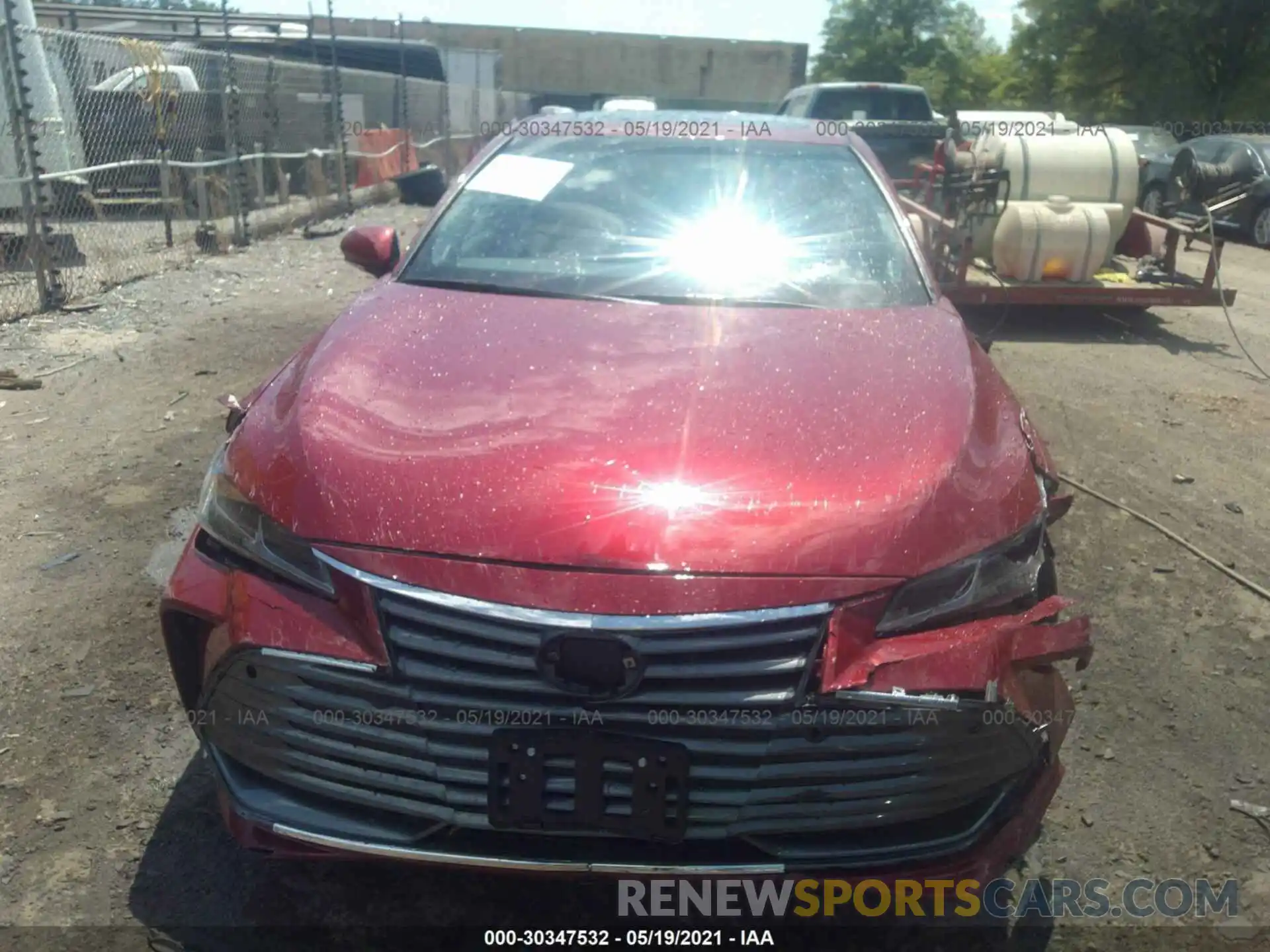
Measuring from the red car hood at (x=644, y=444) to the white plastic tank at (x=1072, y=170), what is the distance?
19.9ft

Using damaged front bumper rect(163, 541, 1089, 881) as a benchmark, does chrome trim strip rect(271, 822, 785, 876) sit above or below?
below

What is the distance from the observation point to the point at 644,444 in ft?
7.26

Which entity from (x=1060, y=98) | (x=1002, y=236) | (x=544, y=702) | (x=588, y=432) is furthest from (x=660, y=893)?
(x=1060, y=98)

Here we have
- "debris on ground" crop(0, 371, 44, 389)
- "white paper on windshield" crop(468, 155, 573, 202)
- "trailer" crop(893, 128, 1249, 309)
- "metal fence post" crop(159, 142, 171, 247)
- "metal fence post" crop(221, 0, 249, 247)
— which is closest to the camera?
"white paper on windshield" crop(468, 155, 573, 202)

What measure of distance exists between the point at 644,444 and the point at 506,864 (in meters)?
0.84

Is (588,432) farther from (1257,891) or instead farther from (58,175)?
(58,175)

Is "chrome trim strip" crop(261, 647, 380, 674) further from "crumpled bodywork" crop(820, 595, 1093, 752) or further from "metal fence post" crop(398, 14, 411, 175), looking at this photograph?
"metal fence post" crop(398, 14, 411, 175)

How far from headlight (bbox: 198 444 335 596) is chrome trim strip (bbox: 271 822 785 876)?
456mm

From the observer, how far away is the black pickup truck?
12.9m

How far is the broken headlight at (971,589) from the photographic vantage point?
1.99 metres

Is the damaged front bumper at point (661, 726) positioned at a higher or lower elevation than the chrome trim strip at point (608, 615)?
lower

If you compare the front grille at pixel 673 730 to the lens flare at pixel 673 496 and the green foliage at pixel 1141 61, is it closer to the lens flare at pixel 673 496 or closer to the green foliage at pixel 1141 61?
the lens flare at pixel 673 496

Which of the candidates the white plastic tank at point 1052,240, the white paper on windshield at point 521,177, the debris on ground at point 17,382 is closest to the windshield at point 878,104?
the white plastic tank at point 1052,240

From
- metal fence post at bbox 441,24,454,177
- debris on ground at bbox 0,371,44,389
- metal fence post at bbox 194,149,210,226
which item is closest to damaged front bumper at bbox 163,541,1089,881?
debris on ground at bbox 0,371,44,389
